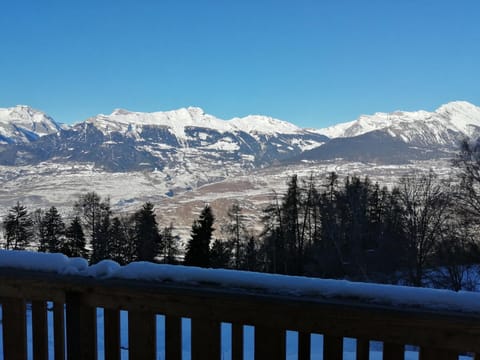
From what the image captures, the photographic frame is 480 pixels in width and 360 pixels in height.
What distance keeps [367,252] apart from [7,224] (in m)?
23.7

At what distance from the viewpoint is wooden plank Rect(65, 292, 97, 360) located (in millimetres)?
2008

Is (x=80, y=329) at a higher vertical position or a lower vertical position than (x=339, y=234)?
higher

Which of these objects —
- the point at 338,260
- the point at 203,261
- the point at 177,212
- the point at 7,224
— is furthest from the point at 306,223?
the point at 177,212

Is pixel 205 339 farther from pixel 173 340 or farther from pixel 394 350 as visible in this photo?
pixel 394 350

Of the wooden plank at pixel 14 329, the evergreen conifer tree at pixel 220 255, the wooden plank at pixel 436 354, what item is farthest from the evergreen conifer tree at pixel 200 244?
the wooden plank at pixel 436 354

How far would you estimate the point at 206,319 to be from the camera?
185 centimetres

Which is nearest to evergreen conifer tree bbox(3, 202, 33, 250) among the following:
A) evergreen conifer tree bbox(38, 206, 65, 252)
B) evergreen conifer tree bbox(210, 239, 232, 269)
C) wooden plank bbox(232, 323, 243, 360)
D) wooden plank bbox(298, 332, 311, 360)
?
evergreen conifer tree bbox(38, 206, 65, 252)

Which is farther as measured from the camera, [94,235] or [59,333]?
[94,235]

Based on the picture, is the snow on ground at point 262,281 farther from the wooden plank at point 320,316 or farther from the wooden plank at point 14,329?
the wooden plank at point 14,329

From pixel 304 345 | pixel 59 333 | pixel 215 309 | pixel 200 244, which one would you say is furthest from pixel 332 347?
pixel 200 244

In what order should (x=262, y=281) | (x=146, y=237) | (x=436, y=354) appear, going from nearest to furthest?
(x=436, y=354) < (x=262, y=281) < (x=146, y=237)

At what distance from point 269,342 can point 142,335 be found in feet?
2.07

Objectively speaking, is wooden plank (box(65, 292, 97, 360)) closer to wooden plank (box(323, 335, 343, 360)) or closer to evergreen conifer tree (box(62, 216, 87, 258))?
wooden plank (box(323, 335, 343, 360))

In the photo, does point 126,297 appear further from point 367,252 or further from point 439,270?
point 367,252
